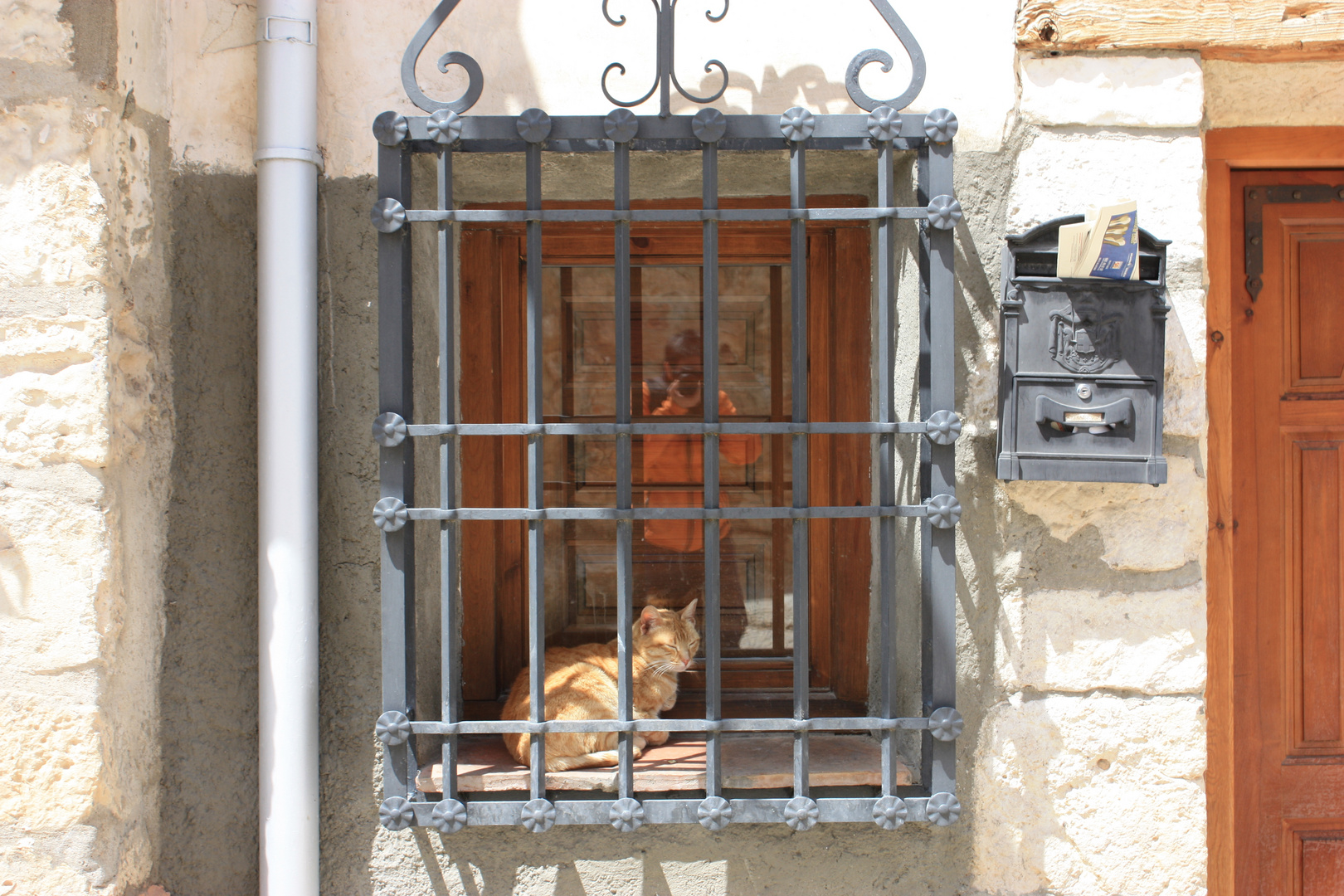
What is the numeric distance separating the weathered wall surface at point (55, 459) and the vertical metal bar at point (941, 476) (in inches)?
66.1

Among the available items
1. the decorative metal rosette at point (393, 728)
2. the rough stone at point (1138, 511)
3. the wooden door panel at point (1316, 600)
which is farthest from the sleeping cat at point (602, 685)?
the wooden door panel at point (1316, 600)

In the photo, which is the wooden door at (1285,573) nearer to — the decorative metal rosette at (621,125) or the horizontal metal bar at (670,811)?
the horizontal metal bar at (670,811)

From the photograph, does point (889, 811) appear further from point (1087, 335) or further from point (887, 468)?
point (1087, 335)

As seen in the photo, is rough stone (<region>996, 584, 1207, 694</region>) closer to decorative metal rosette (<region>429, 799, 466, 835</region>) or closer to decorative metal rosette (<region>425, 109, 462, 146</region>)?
decorative metal rosette (<region>429, 799, 466, 835</region>)

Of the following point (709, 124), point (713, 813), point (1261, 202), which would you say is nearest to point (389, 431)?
point (709, 124)

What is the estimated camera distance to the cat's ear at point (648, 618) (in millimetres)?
2031

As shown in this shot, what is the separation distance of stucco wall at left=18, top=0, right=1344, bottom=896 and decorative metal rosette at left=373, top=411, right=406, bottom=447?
0.51ft

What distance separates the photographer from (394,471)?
5.54 feet

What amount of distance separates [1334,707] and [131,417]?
2849 millimetres

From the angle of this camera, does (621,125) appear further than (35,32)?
Yes

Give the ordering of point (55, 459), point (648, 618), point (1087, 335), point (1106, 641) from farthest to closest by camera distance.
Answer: point (648, 618) → point (1106, 641) → point (1087, 335) → point (55, 459)

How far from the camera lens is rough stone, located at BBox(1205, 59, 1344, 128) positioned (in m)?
1.79

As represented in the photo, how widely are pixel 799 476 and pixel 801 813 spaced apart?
0.70 m

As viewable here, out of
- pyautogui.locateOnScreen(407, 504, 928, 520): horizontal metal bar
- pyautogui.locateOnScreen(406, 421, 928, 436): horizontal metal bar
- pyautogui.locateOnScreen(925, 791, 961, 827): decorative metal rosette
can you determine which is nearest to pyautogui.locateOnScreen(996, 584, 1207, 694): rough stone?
pyautogui.locateOnScreen(925, 791, 961, 827): decorative metal rosette
